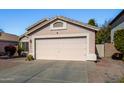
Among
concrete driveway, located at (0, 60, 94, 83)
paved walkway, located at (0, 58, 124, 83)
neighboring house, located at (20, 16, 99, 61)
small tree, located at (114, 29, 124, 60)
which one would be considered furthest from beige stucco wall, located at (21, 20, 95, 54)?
concrete driveway, located at (0, 60, 94, 83)

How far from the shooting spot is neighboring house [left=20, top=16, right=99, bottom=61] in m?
16.2

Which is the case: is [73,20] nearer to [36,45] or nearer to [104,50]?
[36,45]

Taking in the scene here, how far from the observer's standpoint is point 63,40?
17125mm

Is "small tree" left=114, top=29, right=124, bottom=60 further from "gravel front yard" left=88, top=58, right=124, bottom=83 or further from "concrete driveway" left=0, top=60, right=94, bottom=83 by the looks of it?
"concrete driveway" left=0, top=60, right=94, bottom=83

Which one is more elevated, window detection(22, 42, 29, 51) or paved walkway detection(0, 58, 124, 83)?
window detection(22, 42, 29, 51)

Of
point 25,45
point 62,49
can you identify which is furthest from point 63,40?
point 25,45

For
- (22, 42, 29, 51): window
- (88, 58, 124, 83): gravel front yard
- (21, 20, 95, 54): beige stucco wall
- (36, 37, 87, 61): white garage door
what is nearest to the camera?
(88, 58, 124, 83): gravel front yard

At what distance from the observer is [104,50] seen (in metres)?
22.0

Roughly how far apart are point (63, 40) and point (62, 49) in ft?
3.03

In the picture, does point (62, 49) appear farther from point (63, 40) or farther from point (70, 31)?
point (70, 31)

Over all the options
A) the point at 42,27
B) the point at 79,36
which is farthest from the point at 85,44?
the point at 42,27

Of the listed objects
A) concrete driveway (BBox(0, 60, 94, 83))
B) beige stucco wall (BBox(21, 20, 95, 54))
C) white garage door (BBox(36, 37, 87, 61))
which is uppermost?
beige stucco wall (BBox(21, 20, 95, 54))

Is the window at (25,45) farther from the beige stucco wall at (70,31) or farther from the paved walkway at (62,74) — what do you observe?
the paved walkway at (62,74)
